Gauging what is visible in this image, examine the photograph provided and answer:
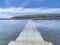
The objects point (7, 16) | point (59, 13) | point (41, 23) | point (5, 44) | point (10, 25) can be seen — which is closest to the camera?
point (5, 44)

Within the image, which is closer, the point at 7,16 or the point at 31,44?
the point at 31,44

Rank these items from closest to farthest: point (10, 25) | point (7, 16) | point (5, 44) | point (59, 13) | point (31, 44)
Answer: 1. point (31, 44)
2. point (5, 44)
3. point (59, 13)
4. point (7, 16)
5. point (10, 25)

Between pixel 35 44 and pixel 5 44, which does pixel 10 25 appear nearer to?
pixel 5 44

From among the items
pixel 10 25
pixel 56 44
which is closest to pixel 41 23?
pixel 10 25

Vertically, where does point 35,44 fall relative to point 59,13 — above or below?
below

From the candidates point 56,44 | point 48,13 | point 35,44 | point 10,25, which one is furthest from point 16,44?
point 10,25

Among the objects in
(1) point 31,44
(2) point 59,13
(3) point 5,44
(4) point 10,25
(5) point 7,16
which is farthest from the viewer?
(4) point 10,25

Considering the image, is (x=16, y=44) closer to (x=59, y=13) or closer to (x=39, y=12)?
(x=39, y=12)

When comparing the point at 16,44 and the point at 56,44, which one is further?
the point at 56,44

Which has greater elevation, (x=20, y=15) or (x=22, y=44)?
(x=20, y=15)
